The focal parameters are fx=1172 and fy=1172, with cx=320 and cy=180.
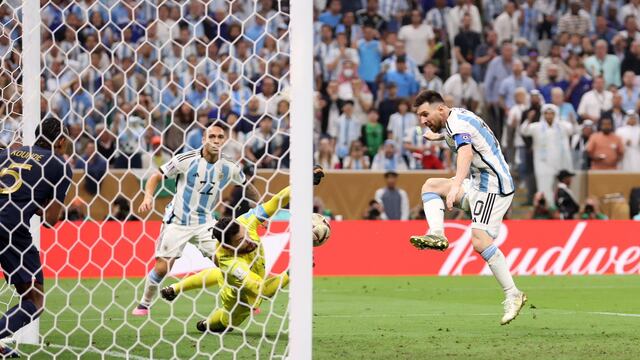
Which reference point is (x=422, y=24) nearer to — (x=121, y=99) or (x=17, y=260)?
(x=121, y=99)

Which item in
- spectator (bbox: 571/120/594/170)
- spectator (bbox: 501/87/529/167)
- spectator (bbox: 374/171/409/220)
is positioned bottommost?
spectator (bbox: 374/171/409/220)

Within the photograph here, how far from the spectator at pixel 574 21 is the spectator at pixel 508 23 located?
965mm

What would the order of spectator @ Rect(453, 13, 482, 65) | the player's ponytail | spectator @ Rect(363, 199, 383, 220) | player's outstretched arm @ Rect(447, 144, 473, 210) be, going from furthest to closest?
1. spectator @ Rect(453, 13, 482, 65)
2. spectator @ Rect(363, 199, 383, 220)
3. player's outstretched arm @ Rect(447, 144, 473, 210)
4. the player's ponytail

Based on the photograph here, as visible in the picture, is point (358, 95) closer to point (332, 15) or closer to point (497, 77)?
point (332, 15)

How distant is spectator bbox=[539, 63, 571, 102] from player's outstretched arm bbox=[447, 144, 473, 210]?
1194 centimetres

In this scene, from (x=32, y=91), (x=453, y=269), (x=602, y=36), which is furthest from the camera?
(x=602, y=36)

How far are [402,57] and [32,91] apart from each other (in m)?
12.5

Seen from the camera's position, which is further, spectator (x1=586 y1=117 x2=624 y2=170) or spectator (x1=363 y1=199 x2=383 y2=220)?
spectator (x1=586 y1=117 x2=624 y2=170)

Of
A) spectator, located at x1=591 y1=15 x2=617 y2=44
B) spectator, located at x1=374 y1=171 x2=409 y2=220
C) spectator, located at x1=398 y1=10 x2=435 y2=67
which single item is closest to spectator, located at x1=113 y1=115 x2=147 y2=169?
spectator, located at x1=374 y1=171 x2=409 y2=220

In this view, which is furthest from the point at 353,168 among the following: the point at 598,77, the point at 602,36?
the point at 602,36

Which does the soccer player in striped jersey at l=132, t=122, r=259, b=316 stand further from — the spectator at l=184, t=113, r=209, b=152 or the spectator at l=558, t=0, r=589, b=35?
the spectator at l=558, t=0, r=589, b=35

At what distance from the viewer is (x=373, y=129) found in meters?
19.8

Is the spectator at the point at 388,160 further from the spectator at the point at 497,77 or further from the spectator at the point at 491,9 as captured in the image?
the spectator at the point at 491,9

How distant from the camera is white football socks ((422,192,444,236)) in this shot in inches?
384
